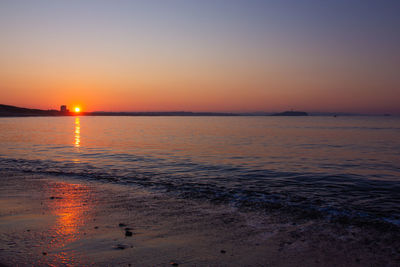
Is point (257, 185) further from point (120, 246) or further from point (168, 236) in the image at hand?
point (120, 246)

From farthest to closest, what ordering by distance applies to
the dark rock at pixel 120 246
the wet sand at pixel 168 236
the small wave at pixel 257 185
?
the small wave at pixel 257 185
the dark rock at pixel 120 246
the wet sand at pixel 168 236

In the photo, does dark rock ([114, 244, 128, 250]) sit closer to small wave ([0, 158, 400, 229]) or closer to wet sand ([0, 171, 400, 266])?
wet sand ([0, 171, 400, 266])

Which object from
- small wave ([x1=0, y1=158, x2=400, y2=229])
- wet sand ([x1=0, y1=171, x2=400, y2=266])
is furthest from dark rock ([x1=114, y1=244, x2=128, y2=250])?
small wave ([x1=0, y1=158, x2=400, y2=229])

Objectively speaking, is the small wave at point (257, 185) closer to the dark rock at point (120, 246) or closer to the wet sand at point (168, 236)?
the wet sand at point (168, 236)

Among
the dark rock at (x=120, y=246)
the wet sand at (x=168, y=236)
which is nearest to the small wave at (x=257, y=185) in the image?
the wet sand at (x=168, y=236)

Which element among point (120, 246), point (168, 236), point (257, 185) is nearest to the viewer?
point (120, 246)

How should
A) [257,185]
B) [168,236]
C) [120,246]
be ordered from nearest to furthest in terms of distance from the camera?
[120,246]
[168,236]
[257,185]

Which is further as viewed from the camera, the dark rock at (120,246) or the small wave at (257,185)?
the small wave at (257,185)

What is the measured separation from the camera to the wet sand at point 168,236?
639 cm

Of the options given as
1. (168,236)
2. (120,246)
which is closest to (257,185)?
(168,236)

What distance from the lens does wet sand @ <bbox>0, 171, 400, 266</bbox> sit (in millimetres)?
6387

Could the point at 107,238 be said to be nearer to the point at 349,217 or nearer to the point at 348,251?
the point at 348,251

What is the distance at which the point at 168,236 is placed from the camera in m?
7.67

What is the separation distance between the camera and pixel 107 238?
291 inches
